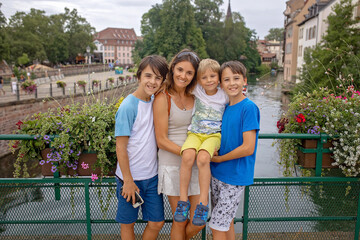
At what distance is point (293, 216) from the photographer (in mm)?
3168

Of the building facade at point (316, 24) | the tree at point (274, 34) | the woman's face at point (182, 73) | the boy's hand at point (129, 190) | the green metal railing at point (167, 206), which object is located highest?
the tree at point (274, 34)

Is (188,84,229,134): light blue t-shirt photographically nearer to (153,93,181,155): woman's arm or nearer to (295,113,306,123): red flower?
(153,93,181,155): woman's arm

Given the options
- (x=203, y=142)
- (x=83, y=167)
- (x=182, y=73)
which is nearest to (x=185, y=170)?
(x=203, y=142)

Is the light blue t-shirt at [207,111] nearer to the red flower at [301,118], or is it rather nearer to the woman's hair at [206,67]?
the woman's hair at [206,67]

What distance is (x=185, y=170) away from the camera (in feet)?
7.90

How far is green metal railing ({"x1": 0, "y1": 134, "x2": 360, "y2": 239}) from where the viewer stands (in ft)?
9.96

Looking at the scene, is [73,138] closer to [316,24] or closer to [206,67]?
[206,67]

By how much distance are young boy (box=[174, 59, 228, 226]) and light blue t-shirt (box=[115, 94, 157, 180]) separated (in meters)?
0.27

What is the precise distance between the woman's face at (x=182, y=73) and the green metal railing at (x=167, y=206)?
116 cm

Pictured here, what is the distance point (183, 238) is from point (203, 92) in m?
1.14

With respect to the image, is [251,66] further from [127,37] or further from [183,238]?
[183,238]

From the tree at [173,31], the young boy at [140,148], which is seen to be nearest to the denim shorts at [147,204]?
the young boy at [140,148]

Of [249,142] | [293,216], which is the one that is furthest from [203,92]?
[293,216]

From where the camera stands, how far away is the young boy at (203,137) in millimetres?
2373
